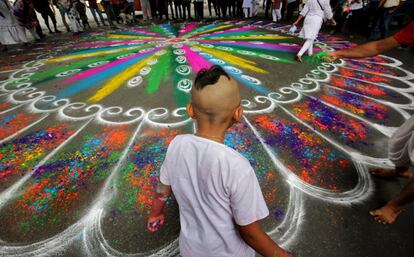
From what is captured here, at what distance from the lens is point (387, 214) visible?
66.4 inches

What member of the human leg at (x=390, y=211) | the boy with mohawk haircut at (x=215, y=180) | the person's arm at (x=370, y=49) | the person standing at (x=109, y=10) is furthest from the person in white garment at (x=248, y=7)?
the boy with mohawk haircut at (x=215, y=180)

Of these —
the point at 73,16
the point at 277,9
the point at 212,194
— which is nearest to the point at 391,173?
the point at 212,194

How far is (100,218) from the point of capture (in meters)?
1.79

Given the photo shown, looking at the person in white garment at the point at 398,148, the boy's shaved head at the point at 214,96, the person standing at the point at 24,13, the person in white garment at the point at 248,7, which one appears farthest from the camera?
the person in white garment at the point at 248,7

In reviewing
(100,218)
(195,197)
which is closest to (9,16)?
(100,218)

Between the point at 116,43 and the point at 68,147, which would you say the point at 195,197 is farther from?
the point at 116,43

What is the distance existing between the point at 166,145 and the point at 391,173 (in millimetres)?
2152

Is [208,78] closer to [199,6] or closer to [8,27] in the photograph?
[8,27]

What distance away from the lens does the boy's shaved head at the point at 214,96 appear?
80 cm

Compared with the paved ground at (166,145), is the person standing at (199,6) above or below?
above

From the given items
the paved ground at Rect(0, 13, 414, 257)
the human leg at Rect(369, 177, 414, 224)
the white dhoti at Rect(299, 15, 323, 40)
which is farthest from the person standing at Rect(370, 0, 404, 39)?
the human leg at Rect(369, 177, 414, 224)

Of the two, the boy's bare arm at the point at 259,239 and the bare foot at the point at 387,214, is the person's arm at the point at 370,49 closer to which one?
the bare foot at the point at 387,214

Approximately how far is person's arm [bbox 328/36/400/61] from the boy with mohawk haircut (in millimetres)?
1603

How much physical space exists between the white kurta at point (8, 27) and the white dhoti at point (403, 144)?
27.6 ft
